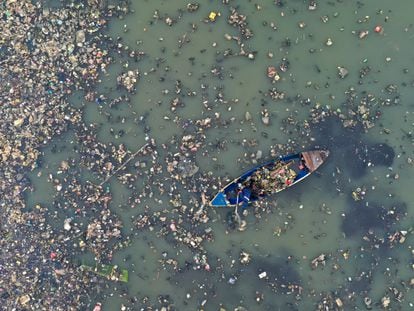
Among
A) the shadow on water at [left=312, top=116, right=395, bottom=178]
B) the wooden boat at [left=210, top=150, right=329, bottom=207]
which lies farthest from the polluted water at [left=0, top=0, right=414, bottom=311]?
the wooden boat at [left=210, top=150, right=329, bottom=207]

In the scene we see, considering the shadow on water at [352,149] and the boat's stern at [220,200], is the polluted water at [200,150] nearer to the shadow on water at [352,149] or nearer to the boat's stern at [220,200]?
the shadow on water at [352,149]

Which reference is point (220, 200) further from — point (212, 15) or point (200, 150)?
point (212, 15)

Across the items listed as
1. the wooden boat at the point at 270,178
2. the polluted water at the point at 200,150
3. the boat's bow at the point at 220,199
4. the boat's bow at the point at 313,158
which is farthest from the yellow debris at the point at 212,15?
the boat's bow at the point at 220,199

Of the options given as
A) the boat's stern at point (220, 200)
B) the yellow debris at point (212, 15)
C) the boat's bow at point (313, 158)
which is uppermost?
the yellow debris at point (212, 15)

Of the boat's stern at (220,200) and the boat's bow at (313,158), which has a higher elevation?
the boat's bow at (313,158)

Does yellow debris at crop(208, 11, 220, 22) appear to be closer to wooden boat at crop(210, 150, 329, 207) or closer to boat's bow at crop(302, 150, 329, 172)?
wooden boat at crop(210, 150, 329, 207)

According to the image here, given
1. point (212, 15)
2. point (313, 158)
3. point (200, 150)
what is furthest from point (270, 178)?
point (212, 15)

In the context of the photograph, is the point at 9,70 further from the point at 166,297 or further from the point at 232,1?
the point at 166,297
